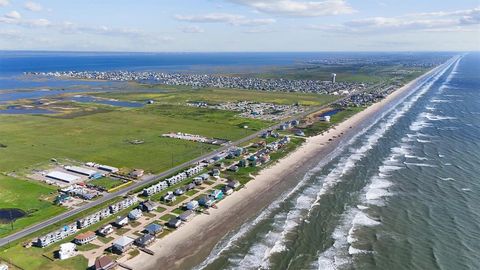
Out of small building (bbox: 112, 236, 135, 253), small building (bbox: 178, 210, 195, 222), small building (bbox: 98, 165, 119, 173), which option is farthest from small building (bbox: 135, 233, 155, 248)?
small building (bbox: 98, 165, 119, 173)

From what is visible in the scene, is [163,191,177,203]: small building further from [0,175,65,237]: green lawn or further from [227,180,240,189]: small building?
[0,175,65,237]: green lawn

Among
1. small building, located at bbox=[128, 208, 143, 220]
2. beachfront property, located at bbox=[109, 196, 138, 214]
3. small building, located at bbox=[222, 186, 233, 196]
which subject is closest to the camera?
small building, located at bbox=[128, 208, 143, 220]

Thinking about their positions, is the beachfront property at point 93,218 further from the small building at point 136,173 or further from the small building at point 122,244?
the small building at point 136,173

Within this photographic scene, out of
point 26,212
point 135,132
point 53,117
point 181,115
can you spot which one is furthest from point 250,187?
point 53,117

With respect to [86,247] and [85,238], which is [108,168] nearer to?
[85,238]

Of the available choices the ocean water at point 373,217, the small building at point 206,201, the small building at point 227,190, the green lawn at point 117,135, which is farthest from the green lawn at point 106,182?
the ocean water at point 373,217

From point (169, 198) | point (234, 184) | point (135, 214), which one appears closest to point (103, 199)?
point (135, 214)

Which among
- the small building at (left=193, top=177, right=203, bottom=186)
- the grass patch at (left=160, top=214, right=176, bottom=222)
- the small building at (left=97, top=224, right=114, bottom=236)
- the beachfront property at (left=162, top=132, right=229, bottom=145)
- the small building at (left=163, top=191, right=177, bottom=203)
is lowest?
the grass patch at (left=160, top=214, right=176, bottom=222)
